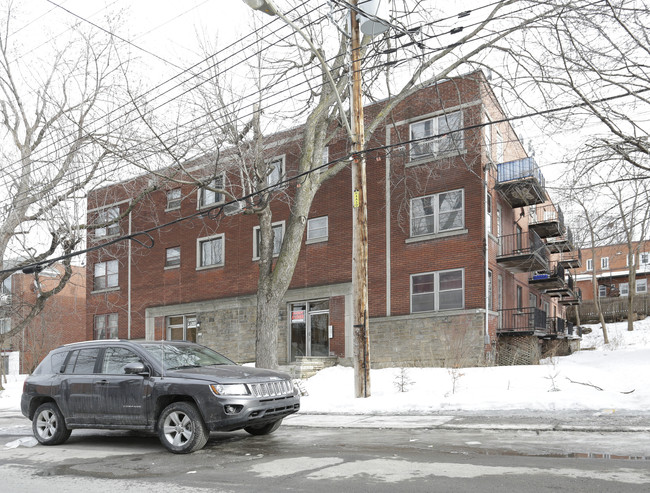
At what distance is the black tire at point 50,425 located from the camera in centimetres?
1012

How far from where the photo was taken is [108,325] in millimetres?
34281

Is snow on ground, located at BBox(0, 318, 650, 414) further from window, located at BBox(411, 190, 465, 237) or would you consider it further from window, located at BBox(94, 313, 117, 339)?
window, located at BBox(94, 313, 117, 339)

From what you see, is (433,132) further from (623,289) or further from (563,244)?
(623,289)

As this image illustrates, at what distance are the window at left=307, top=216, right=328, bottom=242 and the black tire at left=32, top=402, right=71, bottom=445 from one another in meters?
16.5

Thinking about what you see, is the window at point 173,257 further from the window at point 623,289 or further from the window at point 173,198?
the window at point 623,289

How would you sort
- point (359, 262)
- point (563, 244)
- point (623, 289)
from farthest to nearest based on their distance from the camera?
1. point (623, 289)
2. point (563, 244)
3. point (359, 262)

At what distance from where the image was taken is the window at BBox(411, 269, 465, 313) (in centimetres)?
2250

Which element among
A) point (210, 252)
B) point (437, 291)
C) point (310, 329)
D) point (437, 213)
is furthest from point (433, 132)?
point (210, 252)

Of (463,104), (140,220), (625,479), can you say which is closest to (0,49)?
(140,220)

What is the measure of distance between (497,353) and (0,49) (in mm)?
22485

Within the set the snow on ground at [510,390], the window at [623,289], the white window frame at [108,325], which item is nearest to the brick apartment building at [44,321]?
the white window frame at [108,325]

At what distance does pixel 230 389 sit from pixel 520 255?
16823 mm

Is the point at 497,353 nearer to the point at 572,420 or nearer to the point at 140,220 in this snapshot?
the point at 572,420

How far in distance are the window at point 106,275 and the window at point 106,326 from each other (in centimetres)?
166
